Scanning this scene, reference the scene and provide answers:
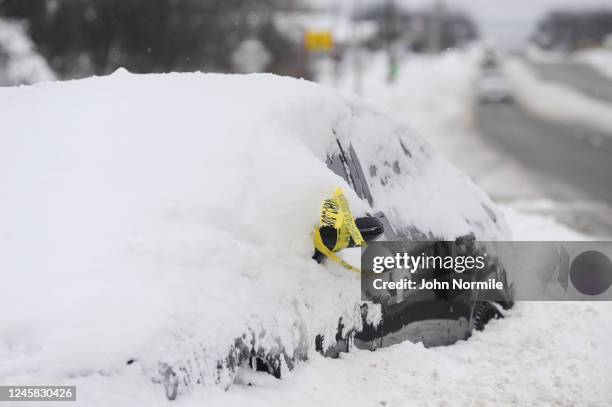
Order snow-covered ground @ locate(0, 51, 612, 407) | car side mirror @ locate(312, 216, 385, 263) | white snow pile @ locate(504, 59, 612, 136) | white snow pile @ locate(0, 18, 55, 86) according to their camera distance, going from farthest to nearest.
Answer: white snow pile @ locate(504, 59, 612, 136)
white snow pile @ locate(0, 18, 55, 86)
car side mirror @ locate(312, 216, 385, 263)
snow-covered ground @ locate(0, 51, 612, 407)

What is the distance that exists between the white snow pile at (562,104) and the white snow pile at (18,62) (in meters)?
15.7

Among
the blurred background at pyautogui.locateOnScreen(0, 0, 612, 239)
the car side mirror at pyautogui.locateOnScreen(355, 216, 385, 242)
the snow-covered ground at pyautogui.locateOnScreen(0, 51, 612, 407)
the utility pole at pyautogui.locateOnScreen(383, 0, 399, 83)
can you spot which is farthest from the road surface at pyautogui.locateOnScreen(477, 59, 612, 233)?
the utility pole at pyautogui.locateOnScreen(383, 0, 399, 83)

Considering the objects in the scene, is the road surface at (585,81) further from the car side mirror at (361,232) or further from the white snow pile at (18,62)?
the car side mirror at (361,232)

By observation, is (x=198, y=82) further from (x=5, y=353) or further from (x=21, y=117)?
(x=5, y=353)

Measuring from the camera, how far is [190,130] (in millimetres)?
3705

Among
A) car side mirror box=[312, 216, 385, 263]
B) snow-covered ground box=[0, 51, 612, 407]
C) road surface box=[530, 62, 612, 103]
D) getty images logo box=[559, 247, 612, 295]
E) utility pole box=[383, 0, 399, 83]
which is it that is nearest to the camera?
snow-covered ground box=[0, 51, 612, 407]

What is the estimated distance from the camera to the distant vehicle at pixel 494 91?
30859 millimetres

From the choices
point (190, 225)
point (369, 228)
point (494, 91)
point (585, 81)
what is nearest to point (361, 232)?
point (369, 228)

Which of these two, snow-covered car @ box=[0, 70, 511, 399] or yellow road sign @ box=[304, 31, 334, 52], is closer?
snow-covered car @ box=[0, 70, 511, 399]

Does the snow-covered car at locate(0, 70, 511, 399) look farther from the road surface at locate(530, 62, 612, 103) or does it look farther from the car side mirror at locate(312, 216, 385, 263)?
the road surface at locate(530, 62, 612, 103)

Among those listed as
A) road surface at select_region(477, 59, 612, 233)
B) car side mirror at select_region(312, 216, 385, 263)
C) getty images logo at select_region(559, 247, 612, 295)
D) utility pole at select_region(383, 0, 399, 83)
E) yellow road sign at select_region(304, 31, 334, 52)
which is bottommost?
getty images logo at select_region(559, 247, 612, 295)

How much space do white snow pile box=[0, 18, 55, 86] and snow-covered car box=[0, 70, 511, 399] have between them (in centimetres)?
1628

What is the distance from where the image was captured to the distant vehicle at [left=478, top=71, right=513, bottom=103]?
101ft

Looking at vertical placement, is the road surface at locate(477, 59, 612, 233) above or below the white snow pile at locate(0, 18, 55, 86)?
below
